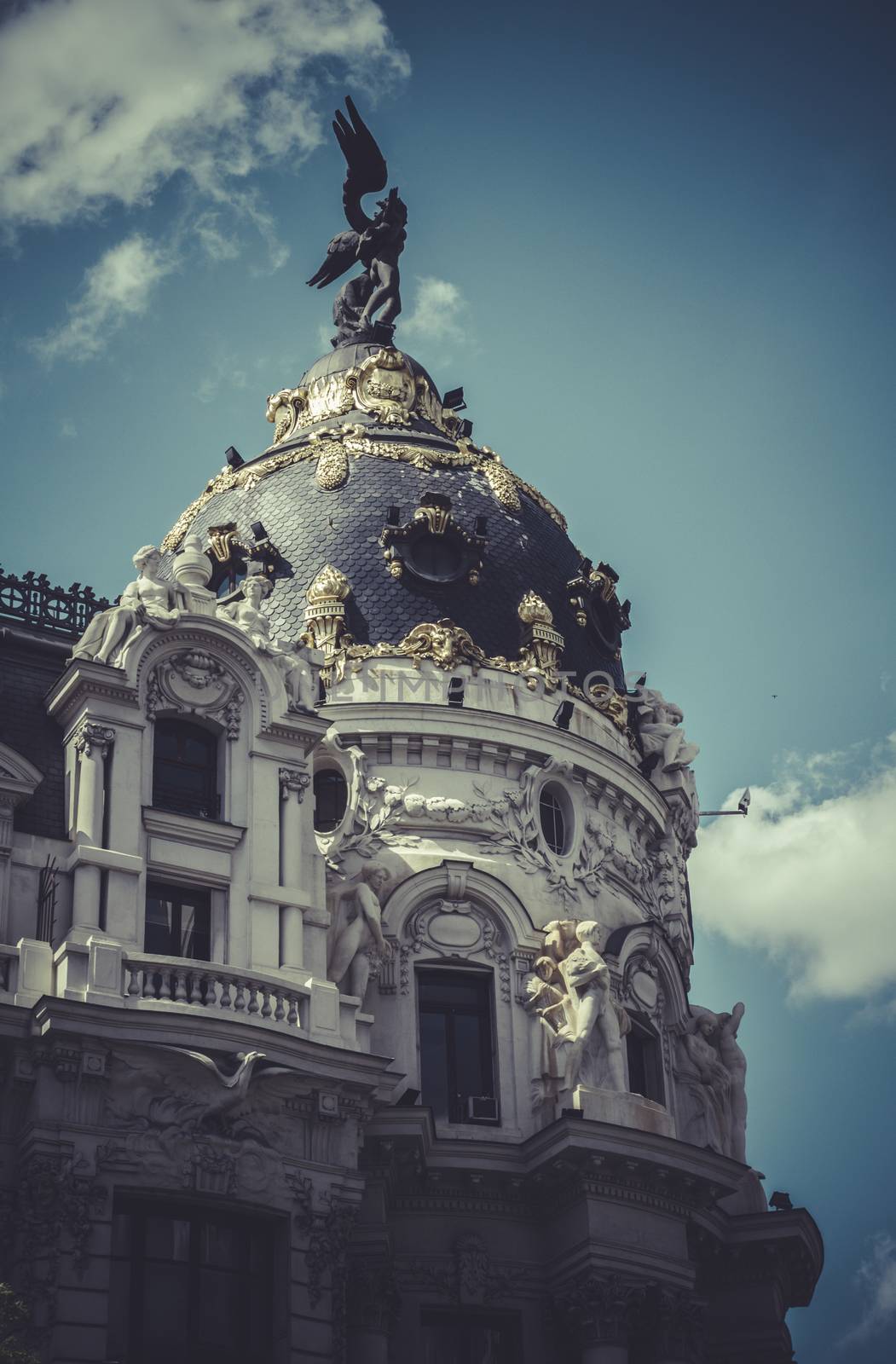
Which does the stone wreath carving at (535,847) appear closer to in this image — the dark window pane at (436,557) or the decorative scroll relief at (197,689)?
the dark window pane at (436,557)

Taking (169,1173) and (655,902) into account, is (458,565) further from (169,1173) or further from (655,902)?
(169,1173)

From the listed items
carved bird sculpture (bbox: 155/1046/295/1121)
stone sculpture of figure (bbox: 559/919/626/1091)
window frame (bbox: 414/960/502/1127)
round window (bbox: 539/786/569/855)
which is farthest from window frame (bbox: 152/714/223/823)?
round window (bbox: 539/786/569/855)

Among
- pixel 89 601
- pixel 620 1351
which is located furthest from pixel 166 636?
pixel 620 1351

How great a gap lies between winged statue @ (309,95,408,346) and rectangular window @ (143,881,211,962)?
19.3m

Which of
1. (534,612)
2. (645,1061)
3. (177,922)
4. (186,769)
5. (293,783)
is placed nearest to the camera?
(177,922)

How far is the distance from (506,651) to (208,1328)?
656 inches

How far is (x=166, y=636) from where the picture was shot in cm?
3872

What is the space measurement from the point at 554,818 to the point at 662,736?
4.48 m

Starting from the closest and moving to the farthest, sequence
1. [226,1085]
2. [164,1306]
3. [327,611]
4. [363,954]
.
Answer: [164,1306] < [226,1085] < [363,954] < [327,611]

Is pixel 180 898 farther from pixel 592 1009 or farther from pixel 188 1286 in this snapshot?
pixel 592 1009

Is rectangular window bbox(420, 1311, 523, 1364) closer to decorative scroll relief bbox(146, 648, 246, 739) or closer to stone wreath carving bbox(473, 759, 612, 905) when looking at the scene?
stone wreath carving bbox(473, 759, 612, 905)

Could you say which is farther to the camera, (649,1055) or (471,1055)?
(649,1055)

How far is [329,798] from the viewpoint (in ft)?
143

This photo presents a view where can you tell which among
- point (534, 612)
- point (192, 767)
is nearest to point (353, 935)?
point (192, 767)
